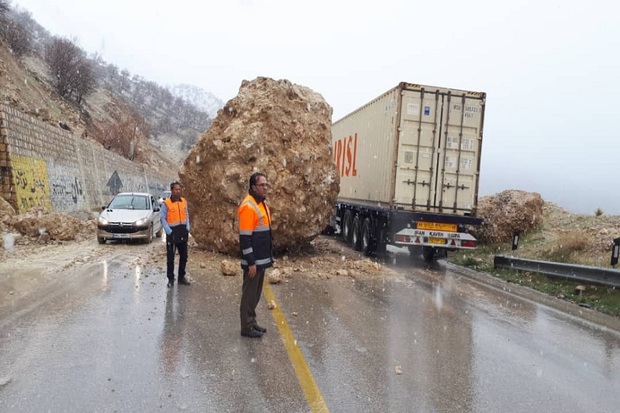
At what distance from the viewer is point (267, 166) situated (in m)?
11.0

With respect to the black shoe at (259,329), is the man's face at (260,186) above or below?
above

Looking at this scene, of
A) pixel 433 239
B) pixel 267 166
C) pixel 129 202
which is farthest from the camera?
pixel 129 202

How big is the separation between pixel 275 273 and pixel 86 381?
5.03 meters

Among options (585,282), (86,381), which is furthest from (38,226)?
(585,282)

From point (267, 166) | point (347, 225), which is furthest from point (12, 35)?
point (267, 166)

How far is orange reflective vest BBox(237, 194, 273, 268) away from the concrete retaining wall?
12.6 m

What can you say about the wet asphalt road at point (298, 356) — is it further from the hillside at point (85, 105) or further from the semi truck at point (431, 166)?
the hillside at point (85, 105)

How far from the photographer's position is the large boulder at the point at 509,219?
50.3 ft

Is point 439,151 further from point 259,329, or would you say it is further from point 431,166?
point 259,329

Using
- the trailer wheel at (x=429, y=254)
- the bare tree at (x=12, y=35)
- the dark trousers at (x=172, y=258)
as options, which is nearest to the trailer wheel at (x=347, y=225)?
the trailer wheel at (x=429, y=254)

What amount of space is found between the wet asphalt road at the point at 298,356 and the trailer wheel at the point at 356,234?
21.3 feet

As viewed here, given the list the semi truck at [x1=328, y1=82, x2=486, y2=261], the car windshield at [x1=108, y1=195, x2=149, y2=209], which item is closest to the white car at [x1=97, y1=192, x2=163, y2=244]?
the car windshield at [x1=108, y1=195, x2=149, y2=209]

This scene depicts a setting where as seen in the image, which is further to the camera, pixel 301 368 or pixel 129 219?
pixel 129 219

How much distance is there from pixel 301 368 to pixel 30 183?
1494cm
